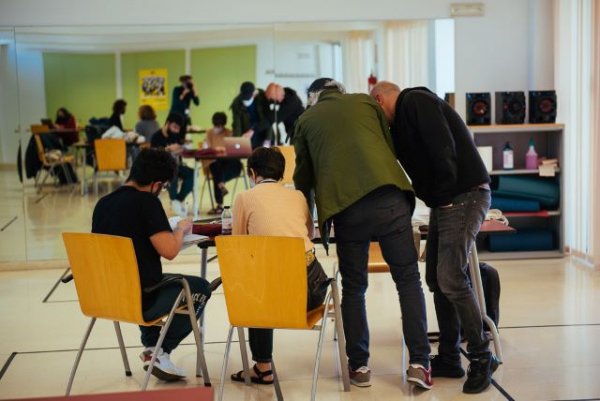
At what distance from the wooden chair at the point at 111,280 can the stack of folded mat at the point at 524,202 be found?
4165mm

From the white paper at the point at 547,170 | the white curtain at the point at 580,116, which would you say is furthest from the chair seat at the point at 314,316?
the white paper at the point at 547,170

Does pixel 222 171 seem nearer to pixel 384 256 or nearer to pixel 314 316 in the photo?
pixel 384 256

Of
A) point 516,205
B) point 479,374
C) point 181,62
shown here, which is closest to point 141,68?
point 181,62

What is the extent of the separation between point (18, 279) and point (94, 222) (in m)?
3.47

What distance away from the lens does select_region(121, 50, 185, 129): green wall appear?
314 inches

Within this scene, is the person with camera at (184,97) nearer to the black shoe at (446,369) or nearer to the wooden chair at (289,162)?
the wooden chair at (289,162)

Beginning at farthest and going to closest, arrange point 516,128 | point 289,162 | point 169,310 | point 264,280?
1. point 516,128
2. point 289,162
3. point 169,310
4. point 264,280

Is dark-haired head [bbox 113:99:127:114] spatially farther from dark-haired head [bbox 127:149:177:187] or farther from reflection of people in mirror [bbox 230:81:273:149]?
dark-haired head [bbox 127:149:177:187]

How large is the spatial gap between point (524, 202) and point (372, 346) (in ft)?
10.2

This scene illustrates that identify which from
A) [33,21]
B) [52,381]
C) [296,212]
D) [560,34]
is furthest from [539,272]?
[33,21]

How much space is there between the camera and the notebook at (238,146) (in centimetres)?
821

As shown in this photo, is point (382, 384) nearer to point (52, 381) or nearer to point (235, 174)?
point (52, 381)

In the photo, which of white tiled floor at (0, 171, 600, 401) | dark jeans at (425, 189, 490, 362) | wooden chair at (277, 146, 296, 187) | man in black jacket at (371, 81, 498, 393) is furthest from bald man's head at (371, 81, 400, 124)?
wooden chair at (277, 146, 296, 187)

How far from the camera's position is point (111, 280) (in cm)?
402
